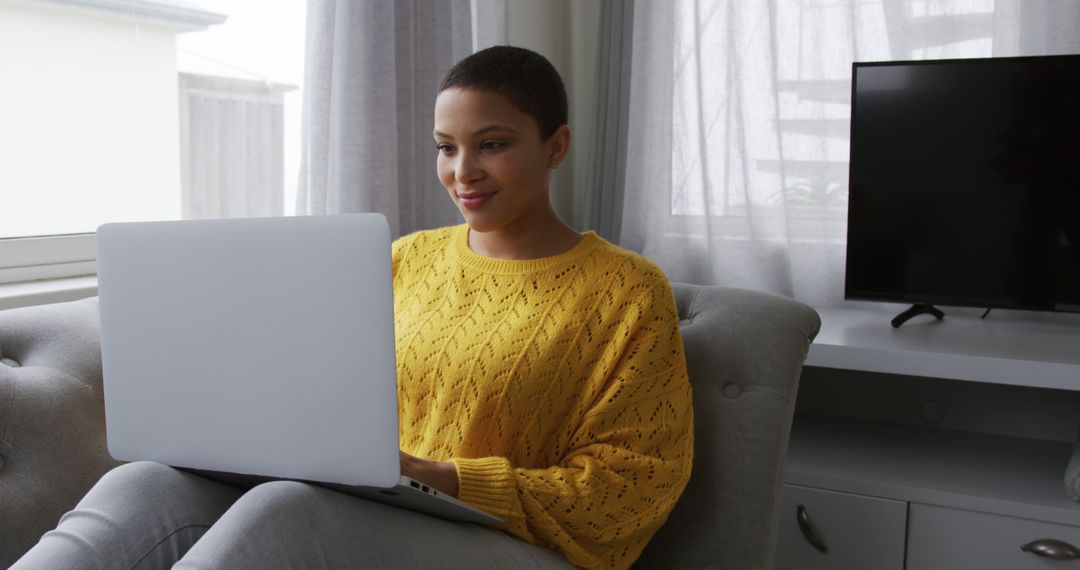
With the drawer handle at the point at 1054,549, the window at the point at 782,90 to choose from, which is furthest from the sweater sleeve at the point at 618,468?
the window at the point at 782,90

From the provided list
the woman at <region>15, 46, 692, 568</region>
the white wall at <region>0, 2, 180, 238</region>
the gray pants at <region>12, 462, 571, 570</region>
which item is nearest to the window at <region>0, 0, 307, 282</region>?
the white wall at <region>0, 2, 180, 238</region>

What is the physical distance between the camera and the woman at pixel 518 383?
1061 mm

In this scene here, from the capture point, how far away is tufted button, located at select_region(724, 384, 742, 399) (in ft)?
4.67

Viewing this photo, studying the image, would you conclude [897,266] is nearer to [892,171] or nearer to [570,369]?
[892,171]

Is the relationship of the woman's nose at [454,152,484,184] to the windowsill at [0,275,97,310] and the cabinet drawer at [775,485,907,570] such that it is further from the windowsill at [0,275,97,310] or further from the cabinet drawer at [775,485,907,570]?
the cabinet drawer at [775,485,907,570]

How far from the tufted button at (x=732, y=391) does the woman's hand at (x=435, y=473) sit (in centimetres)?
48

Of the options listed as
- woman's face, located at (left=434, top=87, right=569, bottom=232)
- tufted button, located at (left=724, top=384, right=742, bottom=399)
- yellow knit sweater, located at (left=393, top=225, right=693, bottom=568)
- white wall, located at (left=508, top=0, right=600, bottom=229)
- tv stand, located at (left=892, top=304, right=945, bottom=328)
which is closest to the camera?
yellow knit sweater, located at (left=393, top=225, right=693, bottom=568)

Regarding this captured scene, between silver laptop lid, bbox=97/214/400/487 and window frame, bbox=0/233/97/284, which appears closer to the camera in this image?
silver laptop lid, bbox=97/214/400/487

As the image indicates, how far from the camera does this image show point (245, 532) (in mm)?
926

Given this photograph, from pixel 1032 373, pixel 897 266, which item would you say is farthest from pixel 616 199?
pixel 1032 373

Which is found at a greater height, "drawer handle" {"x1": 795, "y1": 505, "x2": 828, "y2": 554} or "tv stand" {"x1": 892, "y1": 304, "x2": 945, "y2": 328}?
"tv stand" {"x1": 892, "y1": 304, "x2": 945, "y2": 328}

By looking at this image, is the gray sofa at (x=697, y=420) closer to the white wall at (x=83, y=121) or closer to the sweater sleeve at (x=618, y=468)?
the sweater sleeve at (x=618, y=468)

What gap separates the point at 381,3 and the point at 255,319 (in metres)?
1.14

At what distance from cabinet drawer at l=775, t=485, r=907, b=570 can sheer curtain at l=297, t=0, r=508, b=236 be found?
0.94 m
